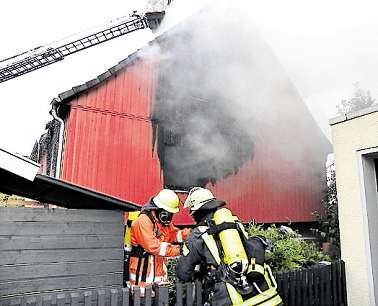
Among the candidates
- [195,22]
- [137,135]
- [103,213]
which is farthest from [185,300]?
[195,22]

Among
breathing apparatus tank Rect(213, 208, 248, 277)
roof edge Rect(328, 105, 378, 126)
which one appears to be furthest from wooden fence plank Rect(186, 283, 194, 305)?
roof edge Rect(328, 105, 378, 126)

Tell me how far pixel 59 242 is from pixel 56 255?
13 cm

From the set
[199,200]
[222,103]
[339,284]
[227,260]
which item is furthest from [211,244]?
[222,103]

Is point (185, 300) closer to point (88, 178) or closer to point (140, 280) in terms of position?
point (140, 280)

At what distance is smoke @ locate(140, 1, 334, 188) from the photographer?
9289 millimetres

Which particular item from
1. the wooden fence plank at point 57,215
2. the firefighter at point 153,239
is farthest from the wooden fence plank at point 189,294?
the wooden fence plank at point 57,215

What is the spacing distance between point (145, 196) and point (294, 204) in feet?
17.7

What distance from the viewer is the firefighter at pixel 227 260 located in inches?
102

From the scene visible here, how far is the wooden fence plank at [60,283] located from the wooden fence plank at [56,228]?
464 mm

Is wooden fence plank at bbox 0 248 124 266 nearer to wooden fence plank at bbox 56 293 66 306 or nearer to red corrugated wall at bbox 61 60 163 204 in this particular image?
wooden fence plank at bbox 56 293 66 306

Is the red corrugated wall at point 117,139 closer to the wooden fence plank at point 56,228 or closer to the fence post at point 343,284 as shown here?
the wooden fence plank at point 56,228

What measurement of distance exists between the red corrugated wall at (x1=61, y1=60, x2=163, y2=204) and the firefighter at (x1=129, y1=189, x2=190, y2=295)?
421 cm

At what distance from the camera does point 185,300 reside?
3.38 metres

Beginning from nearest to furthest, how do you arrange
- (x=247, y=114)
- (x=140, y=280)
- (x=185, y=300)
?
(x=185, y=300) < (x=140, y=280) < (x=247, y=114)
